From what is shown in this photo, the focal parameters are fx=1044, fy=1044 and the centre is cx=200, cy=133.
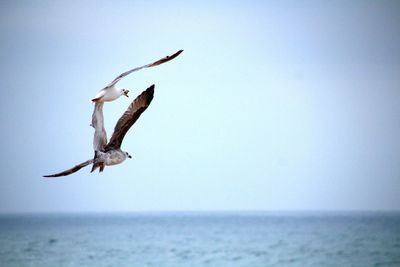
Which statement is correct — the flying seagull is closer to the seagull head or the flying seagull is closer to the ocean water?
the seagull head

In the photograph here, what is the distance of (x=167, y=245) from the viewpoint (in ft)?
217

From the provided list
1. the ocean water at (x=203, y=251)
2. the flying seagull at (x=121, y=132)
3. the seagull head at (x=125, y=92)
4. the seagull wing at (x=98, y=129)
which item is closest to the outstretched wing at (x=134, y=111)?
the flying seagull at (x=121, y=132)

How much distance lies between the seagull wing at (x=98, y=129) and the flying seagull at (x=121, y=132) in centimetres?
9

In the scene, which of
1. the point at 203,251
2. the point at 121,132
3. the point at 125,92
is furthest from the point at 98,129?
the point at 203,251

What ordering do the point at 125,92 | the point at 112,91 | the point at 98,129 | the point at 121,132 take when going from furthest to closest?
the point at 121,132 → the point at 98,129 → the point at 125,92 → the point at 112,91

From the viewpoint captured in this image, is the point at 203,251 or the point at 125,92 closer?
the point at 125,92

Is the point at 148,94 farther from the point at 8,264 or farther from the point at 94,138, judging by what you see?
the point at 8,264

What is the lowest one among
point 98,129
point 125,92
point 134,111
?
point 98,129

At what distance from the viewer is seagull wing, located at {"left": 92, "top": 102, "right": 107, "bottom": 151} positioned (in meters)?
15.8

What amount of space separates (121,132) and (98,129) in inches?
17.9

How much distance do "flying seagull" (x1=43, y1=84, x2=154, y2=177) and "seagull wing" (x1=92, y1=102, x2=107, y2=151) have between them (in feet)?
0.28

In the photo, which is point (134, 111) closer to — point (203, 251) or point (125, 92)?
point (125, 92)

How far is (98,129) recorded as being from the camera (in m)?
16.0

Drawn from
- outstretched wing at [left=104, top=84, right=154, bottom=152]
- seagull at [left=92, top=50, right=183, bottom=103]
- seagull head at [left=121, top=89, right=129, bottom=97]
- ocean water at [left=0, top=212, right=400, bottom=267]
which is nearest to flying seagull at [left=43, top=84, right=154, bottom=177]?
outstretched wing at [left=104, top=84, right=154, bottom=152]
